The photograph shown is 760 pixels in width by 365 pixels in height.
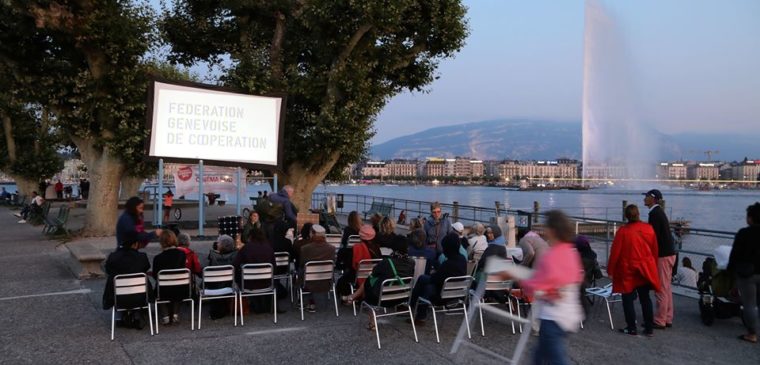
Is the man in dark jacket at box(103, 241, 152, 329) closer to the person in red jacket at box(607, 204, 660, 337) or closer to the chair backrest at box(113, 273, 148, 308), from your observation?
the chair backrest at box(113, 273, 148, 308)

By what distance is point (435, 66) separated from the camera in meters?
22.2

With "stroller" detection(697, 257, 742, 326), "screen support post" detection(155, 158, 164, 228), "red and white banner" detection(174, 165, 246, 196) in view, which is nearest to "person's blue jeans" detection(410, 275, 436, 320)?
"stroller" detection(697, 257, 742, 326)

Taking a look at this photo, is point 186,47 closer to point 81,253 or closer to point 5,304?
point 81,253

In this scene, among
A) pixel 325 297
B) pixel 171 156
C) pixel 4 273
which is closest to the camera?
pixel 325 297

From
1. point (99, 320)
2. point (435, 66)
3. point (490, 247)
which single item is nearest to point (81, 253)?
point (99, 320)

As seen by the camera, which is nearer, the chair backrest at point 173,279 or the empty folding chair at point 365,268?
the chair backrest at point 173,279

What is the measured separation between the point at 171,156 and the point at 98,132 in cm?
382

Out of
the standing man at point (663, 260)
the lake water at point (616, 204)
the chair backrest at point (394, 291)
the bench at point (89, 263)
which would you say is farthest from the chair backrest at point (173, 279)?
the lake water at point (616, 204)

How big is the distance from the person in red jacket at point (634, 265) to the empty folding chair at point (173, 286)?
5.41 metres

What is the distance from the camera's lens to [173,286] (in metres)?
7.54

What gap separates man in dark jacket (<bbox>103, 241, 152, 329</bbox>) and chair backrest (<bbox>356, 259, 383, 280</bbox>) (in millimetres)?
2720

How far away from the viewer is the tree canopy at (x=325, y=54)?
63.0ft

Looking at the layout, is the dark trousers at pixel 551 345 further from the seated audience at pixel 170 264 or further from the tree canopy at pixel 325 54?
the tree canopy at pixel 325 54

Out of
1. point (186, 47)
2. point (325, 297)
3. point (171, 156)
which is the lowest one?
point (325, 297)
